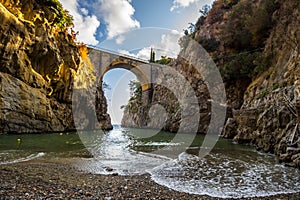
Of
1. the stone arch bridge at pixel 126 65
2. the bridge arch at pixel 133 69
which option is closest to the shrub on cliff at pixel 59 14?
the stone arch bridge at pixel 126 65

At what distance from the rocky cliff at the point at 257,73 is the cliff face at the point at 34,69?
15.5 meters

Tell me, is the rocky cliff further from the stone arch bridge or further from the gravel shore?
the gravel shore

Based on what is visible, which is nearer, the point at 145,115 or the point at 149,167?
the point at 149,167

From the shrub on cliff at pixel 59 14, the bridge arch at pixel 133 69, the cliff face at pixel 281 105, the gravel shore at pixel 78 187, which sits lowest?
the gravel shore at pixel 78 187

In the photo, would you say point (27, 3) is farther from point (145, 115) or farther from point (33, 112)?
point (145, 115)

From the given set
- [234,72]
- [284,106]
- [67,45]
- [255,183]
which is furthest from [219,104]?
[255,183]

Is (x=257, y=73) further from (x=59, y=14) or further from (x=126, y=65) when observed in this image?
(x=126, y=65)

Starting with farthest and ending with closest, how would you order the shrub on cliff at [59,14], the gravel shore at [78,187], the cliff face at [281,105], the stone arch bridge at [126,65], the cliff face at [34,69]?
the stone arch bridge at [126,65] → the shrub on cliff at [59,14] → the cliff face at [34,69] → the cliff face at [281,105] → the gravel shore at [78,187]

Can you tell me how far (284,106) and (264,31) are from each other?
17006mm

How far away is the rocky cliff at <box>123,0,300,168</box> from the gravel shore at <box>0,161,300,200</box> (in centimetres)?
528

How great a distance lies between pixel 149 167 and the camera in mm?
7500

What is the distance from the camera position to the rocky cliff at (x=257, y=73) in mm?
10445

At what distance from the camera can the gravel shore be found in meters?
4.10

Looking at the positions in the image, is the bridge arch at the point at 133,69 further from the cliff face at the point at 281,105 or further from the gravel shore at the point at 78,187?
the gravel shore at the point at 78,187
